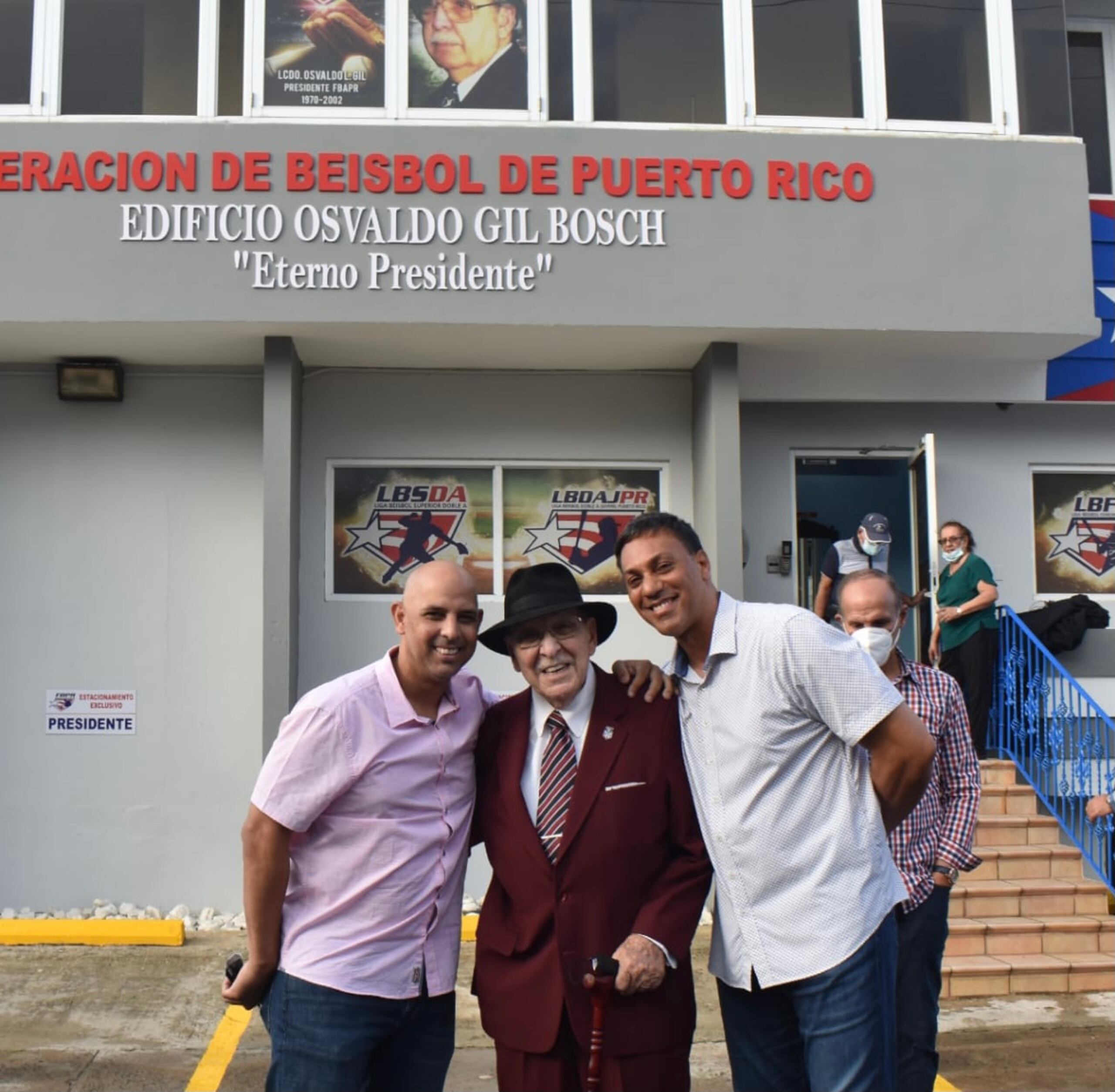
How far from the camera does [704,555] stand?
3.03 meters

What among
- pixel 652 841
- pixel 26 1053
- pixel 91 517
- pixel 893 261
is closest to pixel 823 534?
pixel 893 261

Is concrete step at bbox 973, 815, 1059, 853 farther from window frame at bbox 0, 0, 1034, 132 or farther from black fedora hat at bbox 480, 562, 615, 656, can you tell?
black fedora hat at bbox 480, 562, 615, 656

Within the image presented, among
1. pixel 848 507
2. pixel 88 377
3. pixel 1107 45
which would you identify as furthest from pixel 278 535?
pixel 1107 45

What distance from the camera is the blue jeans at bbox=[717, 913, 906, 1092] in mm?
2668

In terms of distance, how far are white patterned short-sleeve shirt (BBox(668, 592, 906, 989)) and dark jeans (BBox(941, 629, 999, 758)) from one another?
17.9ft

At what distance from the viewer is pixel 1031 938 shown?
6793mm

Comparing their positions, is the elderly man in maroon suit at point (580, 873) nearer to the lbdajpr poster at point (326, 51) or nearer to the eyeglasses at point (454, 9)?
the lbdajpr poster at point (326, 51)

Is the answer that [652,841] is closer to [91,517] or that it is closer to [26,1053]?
[26,1053]

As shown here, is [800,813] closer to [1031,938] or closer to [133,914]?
[1031,938]

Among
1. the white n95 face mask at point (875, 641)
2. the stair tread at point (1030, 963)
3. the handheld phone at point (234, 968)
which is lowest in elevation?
the stair tread at point (1030, 963)

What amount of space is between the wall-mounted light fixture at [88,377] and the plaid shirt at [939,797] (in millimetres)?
6050

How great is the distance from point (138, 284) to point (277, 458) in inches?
52.4

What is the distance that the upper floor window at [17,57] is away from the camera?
7496 mm

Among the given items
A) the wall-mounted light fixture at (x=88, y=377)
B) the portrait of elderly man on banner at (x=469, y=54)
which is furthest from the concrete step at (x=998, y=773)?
the wall-mounted light fixture at (x=88, y=377)
